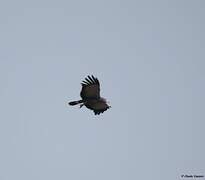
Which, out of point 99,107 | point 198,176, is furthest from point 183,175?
point 99,107

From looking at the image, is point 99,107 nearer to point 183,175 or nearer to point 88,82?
point 88,82

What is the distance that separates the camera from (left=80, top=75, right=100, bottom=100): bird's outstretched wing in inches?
1220

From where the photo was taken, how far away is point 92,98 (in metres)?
31.5

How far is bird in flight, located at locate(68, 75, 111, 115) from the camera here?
31.0 meters

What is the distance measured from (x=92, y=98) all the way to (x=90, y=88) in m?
0.63

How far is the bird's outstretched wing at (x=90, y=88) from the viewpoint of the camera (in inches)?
1220

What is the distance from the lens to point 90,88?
3111 cm

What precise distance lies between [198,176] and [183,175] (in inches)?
47.4

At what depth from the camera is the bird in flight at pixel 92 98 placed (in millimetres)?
31047

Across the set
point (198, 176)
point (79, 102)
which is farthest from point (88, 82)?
point (198, 176)

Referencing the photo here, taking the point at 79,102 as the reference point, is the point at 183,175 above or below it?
below

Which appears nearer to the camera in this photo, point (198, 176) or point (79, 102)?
point (79, 102)

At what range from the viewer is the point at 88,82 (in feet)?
102

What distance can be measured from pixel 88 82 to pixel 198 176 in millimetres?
9097
